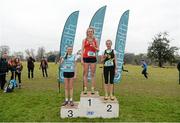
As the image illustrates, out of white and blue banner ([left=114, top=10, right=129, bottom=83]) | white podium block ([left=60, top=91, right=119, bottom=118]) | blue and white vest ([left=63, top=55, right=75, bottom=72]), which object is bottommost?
white podium block ([left=60, top=91, right=119, bottom=118])

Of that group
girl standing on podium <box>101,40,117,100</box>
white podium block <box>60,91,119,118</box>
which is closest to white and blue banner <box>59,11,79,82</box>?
girl standing on podium <box>101,40,117,100</box>

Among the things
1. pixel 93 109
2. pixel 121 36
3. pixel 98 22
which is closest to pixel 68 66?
pixel 93 109

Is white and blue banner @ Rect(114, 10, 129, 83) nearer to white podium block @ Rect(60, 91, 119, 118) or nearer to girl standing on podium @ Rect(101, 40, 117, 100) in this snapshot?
girl standing on podium @ Rect(101, 40, 117, 100)

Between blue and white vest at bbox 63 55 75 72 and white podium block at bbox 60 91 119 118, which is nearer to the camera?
white podium block at bbox 60 91 119 118

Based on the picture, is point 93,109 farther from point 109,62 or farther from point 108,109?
point 109,62

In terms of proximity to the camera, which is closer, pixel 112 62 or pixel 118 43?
pixel 112 62

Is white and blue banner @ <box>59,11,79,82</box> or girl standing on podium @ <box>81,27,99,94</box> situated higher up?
white and blue banner @ <box>59,11,79,82</box>

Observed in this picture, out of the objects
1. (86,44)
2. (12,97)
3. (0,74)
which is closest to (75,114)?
(86,44)

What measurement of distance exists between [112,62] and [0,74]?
25.5 ft

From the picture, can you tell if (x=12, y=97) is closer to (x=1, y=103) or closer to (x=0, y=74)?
(x=1, y=103)

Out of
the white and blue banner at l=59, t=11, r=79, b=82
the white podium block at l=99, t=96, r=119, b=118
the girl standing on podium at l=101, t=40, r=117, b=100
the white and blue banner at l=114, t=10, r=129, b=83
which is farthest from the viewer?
the white and blue banner at l=114, t=10, r=129, b=83

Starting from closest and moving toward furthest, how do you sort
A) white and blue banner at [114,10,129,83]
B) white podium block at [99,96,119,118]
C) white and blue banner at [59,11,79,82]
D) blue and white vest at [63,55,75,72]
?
white podium block at [99,96,119,118], blue and white vest at [63,55,75,72], white and blue banner at [59,11,79,82], white and blue banner at [114,10,129,83]

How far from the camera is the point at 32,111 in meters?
10.6

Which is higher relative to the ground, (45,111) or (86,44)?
(86,44)
